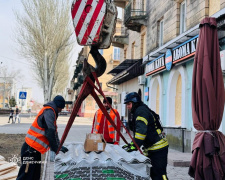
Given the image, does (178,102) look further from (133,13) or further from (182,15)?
(133,13)

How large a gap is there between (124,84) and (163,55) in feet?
38.2

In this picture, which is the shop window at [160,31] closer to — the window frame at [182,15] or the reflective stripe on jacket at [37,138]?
the window frame at [182,15]

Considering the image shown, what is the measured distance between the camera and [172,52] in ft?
47.0

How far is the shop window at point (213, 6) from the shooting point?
1118 centimetres

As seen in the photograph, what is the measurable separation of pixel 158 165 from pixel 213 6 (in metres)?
7.83

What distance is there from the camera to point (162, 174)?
5129 millimetres

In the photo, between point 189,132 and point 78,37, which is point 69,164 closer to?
point 78,37

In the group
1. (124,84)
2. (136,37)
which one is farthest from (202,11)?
(124,84)

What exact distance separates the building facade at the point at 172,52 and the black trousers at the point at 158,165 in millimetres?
5601

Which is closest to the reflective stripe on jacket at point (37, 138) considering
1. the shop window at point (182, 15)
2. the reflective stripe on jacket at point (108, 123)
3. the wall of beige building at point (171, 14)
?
the reflective stripe on jacket at point (108, 123)

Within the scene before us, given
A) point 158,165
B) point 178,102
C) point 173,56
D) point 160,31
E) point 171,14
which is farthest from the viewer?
point 160,31

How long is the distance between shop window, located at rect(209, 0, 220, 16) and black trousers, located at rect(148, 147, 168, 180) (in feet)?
24.1

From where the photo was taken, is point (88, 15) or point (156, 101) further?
point (156, 101)

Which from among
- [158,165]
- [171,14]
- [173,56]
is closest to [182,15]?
[171,14]
